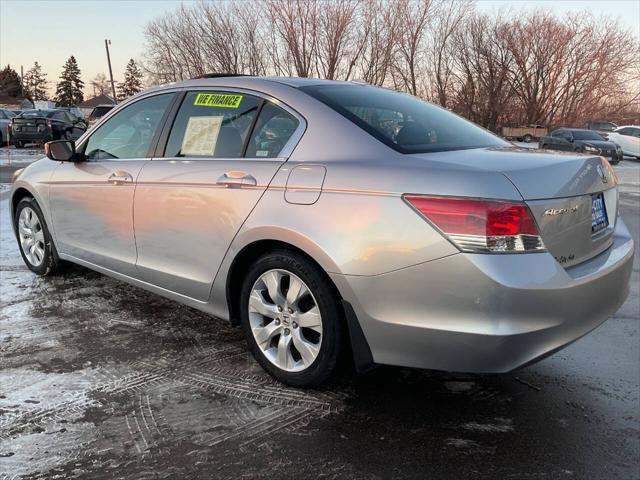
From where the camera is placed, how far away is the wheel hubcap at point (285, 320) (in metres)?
2.71

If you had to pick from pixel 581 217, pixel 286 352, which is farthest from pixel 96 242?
pixel 581 217

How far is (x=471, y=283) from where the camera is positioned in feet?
7.08

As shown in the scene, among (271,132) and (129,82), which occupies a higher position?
(129,82)

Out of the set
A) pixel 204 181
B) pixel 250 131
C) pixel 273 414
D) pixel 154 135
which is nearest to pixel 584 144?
pixel 154 135

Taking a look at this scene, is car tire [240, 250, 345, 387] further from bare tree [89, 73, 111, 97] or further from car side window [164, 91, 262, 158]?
bare tree [89, 73, 111, 97]

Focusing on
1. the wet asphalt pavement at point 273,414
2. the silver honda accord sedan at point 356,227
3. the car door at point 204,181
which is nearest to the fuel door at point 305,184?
the silver honda accord sedan at point 356,227

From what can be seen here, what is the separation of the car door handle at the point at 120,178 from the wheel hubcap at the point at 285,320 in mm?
1305

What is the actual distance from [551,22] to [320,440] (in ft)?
151

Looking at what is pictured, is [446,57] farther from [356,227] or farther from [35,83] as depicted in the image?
[35,83]

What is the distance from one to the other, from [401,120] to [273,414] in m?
1.70

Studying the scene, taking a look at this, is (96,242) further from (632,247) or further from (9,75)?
(9,75)

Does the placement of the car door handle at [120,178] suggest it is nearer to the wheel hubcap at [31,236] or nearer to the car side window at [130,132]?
the car side window at [130,132]

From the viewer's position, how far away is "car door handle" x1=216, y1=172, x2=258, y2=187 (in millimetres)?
2865

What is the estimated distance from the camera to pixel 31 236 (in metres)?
4.87
